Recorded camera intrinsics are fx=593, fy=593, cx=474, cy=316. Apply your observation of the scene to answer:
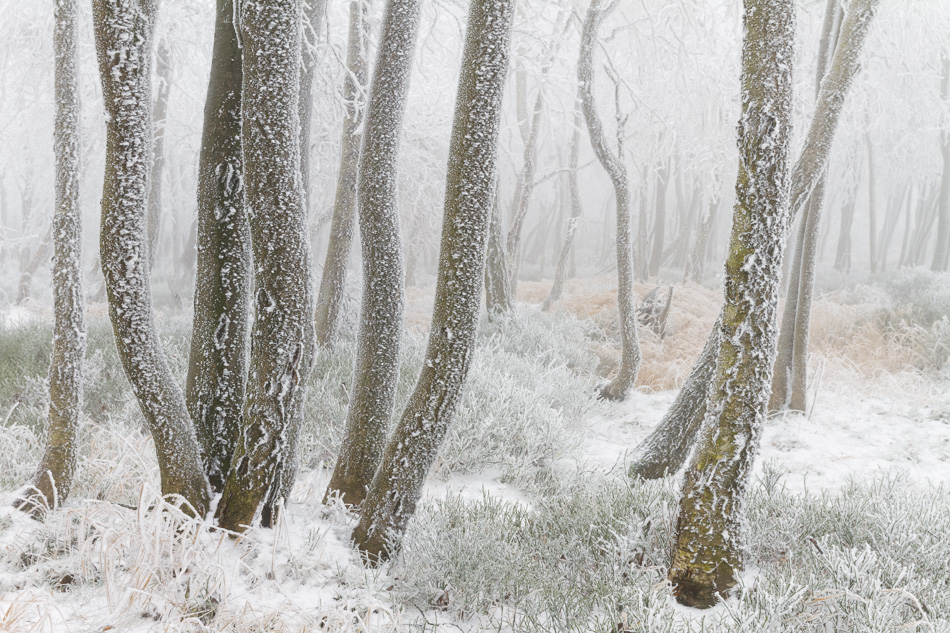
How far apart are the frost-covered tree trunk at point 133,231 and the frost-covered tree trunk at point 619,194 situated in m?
4.06

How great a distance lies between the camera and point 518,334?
7.51 meters

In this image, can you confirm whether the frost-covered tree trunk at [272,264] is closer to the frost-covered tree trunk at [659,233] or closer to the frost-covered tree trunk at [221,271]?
→ the frost-covered tree trunk at [221,271]

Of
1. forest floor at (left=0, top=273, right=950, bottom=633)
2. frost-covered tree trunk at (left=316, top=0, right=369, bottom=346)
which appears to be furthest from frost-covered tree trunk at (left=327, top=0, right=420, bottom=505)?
frost-covered tree trunk at (left=316, top=0, right=369, bottom=346)

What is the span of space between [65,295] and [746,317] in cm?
289

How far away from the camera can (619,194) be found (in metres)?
5.74

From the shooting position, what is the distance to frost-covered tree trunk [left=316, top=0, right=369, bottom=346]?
5766 mm

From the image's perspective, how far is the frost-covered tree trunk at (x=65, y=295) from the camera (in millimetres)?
2699

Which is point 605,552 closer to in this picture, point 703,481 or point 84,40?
point 703,481

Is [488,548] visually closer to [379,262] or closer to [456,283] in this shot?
[456,283]

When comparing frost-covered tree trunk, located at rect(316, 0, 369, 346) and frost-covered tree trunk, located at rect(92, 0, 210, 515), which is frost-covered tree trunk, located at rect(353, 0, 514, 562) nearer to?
frost-covered tree trunk, located at rect(92, 0, 210, 515)

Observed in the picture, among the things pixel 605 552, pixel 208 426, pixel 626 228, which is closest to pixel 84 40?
pixel 626 228

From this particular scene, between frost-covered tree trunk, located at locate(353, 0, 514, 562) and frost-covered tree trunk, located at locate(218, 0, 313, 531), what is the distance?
43 cm

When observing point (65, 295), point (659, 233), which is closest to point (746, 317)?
point (65, 295)

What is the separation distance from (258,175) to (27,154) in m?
15.2
